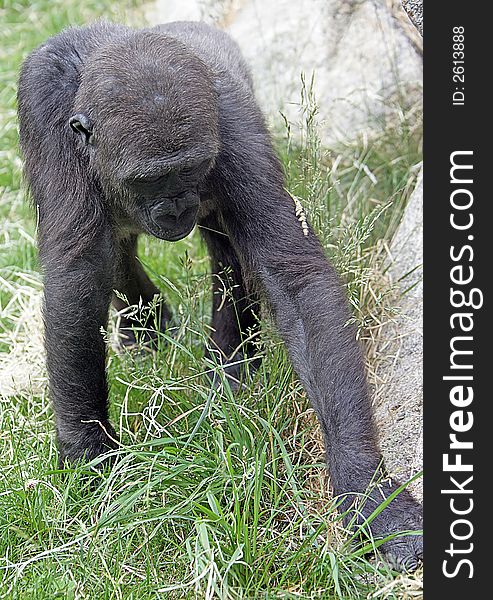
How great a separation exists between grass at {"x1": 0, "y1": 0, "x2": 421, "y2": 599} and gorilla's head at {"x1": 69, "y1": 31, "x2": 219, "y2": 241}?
45 cm

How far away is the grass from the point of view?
3.31 metres

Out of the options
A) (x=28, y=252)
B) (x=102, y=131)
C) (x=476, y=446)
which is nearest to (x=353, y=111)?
(x=28, y=252)

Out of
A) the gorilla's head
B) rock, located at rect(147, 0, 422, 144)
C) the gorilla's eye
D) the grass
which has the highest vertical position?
rock, located at rect(147, 0, 422, 144)

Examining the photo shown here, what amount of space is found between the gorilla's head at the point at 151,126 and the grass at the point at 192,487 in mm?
452

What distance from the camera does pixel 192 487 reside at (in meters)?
3.66

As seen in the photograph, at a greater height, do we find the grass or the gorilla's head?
the gorilla's head

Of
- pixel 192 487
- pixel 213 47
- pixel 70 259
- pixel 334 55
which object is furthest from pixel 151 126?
pixel 334 55

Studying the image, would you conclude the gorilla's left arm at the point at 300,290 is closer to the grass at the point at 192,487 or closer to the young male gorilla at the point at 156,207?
the young male gorilla at the point at 156,207

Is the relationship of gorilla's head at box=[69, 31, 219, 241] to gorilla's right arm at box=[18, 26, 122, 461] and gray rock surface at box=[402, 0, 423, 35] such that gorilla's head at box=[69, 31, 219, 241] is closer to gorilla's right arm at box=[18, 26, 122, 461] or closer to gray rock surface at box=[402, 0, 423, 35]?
gorilla's right arm at box=[18, 26, 122, 461]

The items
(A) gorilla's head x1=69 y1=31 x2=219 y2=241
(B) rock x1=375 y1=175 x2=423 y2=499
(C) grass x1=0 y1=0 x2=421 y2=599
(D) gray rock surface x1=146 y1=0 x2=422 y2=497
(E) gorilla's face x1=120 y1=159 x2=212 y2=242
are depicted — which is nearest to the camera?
(C) grass x1=0 y1=0 x2=421 y2=599

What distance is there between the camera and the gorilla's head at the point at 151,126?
3463 millimetres

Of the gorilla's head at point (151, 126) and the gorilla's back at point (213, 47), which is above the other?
the gorilla's back at point (213, 47)

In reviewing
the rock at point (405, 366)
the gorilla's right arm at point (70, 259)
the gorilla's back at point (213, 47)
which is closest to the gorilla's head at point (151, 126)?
the gorilla's right arm at point (70, 259)

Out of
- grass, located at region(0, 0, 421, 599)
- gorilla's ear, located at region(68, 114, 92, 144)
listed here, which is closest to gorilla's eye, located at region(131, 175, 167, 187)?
gorilla's ear, located at region(68, 114, 92, 144)
